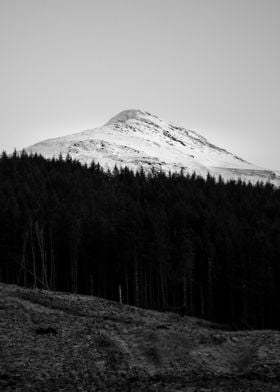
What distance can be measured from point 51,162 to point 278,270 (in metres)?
93.6

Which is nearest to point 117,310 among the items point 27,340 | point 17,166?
point 27,340

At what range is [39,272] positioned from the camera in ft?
239

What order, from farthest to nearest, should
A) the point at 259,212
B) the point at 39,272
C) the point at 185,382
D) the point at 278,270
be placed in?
1. the point at 259,212
2. the point at 39,272
3. the point at 278,270
4. the point at 185,382

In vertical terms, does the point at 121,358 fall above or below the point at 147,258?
below

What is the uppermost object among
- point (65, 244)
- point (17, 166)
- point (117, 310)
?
point (17, 166)

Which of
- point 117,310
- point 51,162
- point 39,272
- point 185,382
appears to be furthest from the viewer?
point 51,162

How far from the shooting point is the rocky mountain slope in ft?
68.3

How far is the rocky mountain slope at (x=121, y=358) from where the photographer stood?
68.3 ft

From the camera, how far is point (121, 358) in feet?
82.4

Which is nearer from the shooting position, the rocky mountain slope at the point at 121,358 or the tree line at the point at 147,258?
the rocky mountain slope at the point at 121,358

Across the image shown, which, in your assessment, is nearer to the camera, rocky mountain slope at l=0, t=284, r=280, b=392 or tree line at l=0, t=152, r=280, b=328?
rocky mountain slope at l=0, t=284, r=280, b=392

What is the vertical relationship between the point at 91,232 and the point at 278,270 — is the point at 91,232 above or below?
above

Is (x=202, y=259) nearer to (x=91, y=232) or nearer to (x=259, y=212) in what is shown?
(x=91, y=232)

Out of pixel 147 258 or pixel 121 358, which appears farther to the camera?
pixel 147 258
